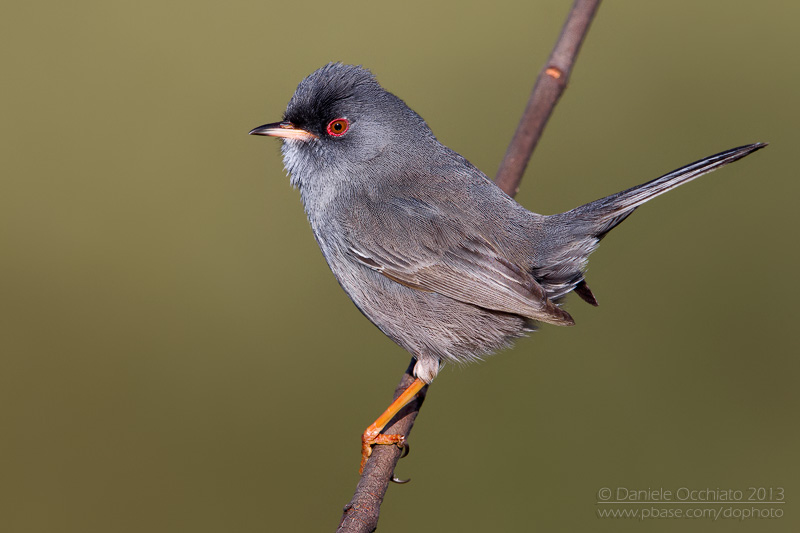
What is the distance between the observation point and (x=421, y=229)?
3.09 m

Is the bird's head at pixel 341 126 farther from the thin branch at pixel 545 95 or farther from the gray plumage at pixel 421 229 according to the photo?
the thin branch at pixel 545 95

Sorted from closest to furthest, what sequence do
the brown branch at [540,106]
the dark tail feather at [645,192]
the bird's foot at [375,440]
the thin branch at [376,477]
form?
the thin branch at [376,477] < the dark tail feather at [645,192] < the bird's foot at [375,440] < the brown branch at [540,106]

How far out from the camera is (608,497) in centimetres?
385

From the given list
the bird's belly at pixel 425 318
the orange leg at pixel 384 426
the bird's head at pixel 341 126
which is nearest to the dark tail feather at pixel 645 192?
the bird's belly at pixel 425 318

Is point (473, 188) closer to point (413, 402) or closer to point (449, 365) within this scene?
point (449, 365)

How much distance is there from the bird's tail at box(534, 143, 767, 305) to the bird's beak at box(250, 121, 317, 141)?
3.81 ft

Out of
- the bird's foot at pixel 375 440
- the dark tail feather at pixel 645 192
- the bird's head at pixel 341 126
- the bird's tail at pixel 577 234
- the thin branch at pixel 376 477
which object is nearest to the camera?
the thin branch at pixel 376 477

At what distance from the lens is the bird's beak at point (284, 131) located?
10.8 feet

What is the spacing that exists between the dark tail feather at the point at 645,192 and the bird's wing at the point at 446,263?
0.36 meters

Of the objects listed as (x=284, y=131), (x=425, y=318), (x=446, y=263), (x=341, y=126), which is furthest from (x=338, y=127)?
(x=425, y=318)

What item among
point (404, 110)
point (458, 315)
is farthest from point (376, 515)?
point (404, 110)

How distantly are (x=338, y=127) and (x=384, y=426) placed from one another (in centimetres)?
136

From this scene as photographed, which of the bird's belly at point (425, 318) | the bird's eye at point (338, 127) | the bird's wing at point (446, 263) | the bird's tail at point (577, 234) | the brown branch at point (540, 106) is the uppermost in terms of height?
the brown branch at point (540, 106)

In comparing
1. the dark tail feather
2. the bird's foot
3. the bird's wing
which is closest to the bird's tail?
the dark tail feather
